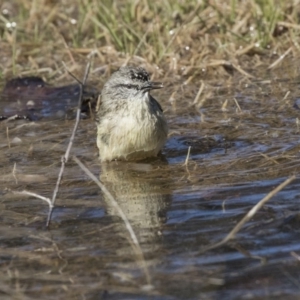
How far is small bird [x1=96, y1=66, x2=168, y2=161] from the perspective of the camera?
24.4 ft

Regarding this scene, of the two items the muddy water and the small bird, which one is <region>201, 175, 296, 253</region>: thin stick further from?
the small bird

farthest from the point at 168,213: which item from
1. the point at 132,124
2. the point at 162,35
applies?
the point at 162,35

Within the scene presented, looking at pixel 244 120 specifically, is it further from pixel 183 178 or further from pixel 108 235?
pixel 108 235

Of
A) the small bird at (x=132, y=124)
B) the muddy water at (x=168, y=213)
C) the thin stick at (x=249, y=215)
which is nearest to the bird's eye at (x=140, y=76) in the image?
the small bird at (x=132, y=124)

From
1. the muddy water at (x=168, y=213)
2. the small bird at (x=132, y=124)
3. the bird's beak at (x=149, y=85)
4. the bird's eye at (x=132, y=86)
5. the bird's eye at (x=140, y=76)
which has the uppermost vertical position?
the bird's eye at (x=140, y=76)

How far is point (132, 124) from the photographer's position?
24.4 feet

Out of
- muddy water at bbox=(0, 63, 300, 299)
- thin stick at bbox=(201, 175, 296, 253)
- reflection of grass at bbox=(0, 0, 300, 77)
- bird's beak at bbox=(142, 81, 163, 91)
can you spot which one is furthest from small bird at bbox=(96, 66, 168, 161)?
reflection of grass at bbox=(0, 0, 300, 77)

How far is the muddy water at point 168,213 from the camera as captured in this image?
15.6 ft

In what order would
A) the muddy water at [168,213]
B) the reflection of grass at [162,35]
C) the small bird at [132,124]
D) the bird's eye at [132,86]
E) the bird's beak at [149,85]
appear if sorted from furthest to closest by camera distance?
the reflection of grass at [162,35] < the bird's eye at [132,86] < the bird's beak at [149,85] < the small bird at [132,124] < the muddy water at [168,213]

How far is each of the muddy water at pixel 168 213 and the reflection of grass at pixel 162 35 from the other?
154cm

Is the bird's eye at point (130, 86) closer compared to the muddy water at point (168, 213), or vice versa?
the muddy water at point (168, 213)

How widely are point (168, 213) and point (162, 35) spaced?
5.26 meters

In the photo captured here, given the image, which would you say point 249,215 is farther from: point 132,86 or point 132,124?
point 132,86

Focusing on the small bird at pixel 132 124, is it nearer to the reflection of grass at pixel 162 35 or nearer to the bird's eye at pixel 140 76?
the bird's eye at pixel 140 76
